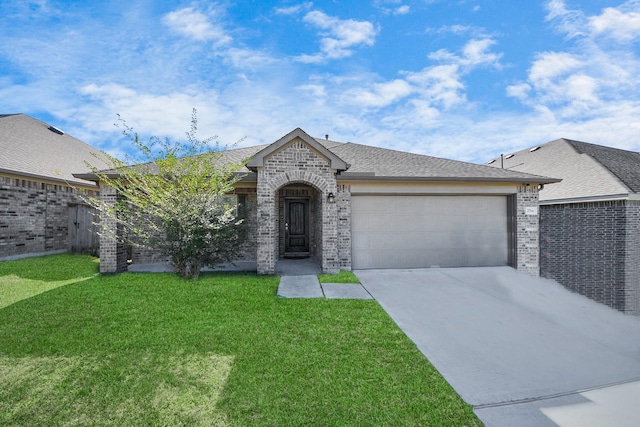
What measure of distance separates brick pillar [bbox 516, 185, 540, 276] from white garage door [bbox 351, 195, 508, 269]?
1.41 ft

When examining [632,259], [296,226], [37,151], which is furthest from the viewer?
[37,151]

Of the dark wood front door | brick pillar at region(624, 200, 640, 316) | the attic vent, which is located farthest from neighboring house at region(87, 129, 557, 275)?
the attic vent

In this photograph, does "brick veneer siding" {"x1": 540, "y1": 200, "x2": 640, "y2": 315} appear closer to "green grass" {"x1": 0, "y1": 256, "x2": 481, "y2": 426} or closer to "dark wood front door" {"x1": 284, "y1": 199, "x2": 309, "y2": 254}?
"green grass" {"x1": 0, "y1": 256, "x2": 481, "y2": 426}

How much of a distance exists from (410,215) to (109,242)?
9.10 metres

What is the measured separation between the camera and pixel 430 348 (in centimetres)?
421

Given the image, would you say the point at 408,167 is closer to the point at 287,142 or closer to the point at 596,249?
the point at 287,142

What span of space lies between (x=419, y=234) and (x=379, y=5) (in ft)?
23.6

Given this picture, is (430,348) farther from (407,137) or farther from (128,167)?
(407,137)

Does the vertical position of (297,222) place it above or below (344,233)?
above

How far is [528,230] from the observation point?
935 cm

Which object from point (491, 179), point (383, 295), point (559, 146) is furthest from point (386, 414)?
point (559, 146)

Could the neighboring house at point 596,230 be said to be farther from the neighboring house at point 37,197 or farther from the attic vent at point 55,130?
the attic vent at point 55,130

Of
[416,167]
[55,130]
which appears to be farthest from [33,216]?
[416,167]

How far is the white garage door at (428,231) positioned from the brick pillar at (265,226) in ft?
8.61
